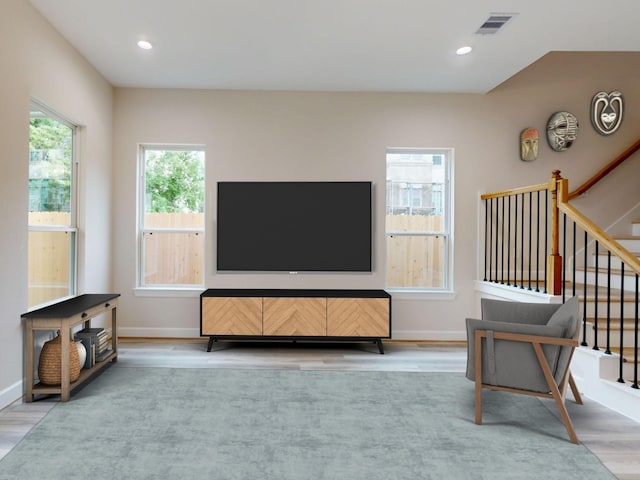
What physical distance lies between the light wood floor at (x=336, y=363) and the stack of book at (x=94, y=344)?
0.25m

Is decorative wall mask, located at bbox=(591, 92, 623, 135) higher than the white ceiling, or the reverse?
the white ceiling

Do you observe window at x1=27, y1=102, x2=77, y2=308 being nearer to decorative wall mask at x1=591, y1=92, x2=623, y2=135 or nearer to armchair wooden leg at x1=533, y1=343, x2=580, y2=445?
armchair wooden leg at x1=533, y1=343, x2=580, y2=445

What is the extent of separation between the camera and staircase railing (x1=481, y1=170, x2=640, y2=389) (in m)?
3.06

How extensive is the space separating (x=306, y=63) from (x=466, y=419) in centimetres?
336

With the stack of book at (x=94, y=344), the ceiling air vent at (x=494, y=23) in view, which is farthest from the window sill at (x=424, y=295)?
the stack of book at (x=94, y=344)

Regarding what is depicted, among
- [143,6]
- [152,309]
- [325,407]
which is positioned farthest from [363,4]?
[152,309]

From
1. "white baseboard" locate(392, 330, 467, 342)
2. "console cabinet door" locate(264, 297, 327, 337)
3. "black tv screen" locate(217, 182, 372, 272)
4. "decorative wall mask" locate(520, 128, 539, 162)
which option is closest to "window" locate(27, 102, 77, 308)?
"black tv screen" locate(217, 182, 372, 272)

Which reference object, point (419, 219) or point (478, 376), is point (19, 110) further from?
point (419, 219)

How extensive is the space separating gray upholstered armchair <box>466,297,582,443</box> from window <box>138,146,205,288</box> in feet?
10.6

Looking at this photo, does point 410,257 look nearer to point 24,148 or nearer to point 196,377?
point 196,377

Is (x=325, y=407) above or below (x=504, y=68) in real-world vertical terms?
below

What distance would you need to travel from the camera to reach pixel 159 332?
4.71 meters

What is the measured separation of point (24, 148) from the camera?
10.00ft

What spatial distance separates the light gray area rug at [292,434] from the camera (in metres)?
2.12
